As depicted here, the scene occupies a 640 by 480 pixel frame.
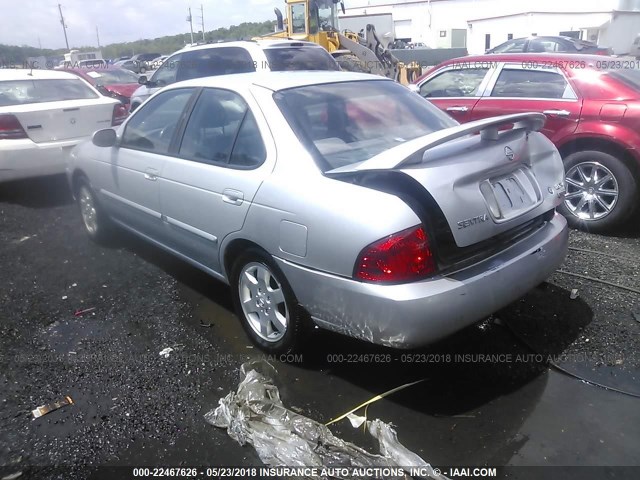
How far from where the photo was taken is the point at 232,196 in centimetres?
318

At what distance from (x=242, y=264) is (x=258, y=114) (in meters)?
0.90

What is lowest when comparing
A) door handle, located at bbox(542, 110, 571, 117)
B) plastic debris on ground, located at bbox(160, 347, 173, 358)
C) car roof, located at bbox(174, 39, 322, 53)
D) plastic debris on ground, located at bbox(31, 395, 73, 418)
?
plastic debris on ground, located at bbox(160, 347, 173, 358)

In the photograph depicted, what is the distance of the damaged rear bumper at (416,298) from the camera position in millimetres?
2473

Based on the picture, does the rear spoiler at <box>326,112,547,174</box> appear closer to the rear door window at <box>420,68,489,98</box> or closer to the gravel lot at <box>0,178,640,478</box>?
the gravel lot at <box>0,178,640,478</box>

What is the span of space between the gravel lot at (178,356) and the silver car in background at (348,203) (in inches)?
15.9

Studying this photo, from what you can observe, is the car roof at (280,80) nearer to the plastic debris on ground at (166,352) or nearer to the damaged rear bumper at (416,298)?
the damaged rear bumper at (416,298)

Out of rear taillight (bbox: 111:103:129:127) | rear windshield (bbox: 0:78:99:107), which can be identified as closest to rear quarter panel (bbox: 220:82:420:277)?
rear taillight (bbox: 111:103:129:127)

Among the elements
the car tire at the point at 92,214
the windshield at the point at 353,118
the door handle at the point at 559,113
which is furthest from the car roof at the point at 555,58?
the car tire at the point at 92,214

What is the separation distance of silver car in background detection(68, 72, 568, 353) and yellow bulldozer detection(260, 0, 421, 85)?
11.6 m

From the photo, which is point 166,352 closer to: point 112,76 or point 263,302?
point 263,302

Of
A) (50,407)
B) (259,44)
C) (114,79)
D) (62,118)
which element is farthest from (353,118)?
(114,79)

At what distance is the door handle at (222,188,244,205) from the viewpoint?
10.2 feet

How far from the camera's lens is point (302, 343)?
307 cm

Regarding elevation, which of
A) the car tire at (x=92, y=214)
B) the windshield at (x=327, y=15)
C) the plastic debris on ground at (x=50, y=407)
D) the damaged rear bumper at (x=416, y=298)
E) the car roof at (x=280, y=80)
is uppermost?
the windshield at (x=327, y=15)
